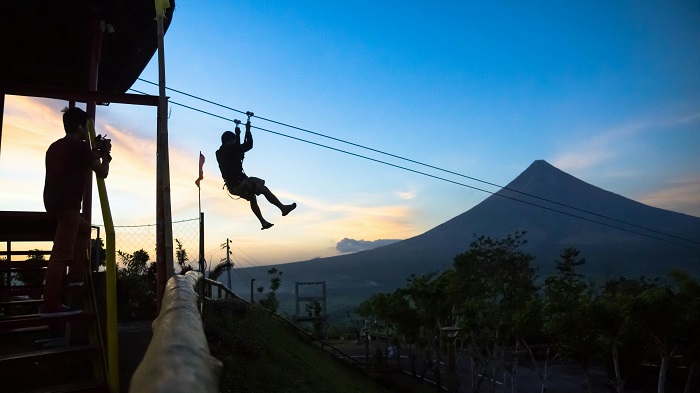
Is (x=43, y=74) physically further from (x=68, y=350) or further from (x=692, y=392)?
(x=692, y=392)

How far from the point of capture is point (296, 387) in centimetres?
1123

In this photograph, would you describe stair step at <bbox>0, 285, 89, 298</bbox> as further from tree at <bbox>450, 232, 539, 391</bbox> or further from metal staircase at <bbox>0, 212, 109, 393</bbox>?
tree at <bbox>450, 232, 539, 391</bbox>

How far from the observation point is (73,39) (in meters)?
7.70

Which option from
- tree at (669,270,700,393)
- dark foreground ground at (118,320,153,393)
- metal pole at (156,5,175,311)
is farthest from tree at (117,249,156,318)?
tree at (669,270,700,393)

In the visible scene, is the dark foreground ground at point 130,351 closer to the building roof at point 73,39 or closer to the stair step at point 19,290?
the stair step at point 19,290

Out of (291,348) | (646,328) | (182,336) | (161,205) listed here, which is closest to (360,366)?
(291,348)

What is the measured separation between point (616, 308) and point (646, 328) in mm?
958

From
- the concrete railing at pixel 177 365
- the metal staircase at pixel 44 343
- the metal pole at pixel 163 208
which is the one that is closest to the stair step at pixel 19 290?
the metal staircase at pixel 44 343

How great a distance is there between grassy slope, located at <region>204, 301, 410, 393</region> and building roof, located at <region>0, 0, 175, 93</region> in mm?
4926

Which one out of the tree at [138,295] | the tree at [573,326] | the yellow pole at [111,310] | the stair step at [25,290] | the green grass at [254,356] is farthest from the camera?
the tree at [573,326]

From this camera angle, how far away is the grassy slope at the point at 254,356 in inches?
367

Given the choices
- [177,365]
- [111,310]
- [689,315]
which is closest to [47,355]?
[111,310]

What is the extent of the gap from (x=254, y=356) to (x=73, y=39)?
7.58 meters

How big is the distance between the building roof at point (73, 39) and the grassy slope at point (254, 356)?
16.2 feet
